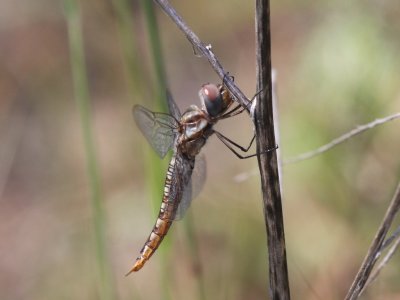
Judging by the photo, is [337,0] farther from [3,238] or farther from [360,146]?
[3,238]

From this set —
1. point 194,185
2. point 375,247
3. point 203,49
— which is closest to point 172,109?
point 194,185

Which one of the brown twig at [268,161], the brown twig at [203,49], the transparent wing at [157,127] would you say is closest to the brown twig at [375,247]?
the brown twig at [268,161]

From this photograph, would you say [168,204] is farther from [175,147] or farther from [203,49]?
[203,49]

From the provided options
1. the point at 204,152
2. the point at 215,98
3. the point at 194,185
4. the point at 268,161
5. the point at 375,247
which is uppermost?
the point at 204,152

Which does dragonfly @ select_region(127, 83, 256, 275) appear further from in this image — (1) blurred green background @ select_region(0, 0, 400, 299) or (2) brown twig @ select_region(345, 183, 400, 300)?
(2) brown twig @ select_region(345, 183, 400, 300)

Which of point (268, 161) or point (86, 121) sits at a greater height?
point (86, 121)

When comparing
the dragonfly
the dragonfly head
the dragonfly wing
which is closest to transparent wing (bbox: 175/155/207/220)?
the dragonfly
